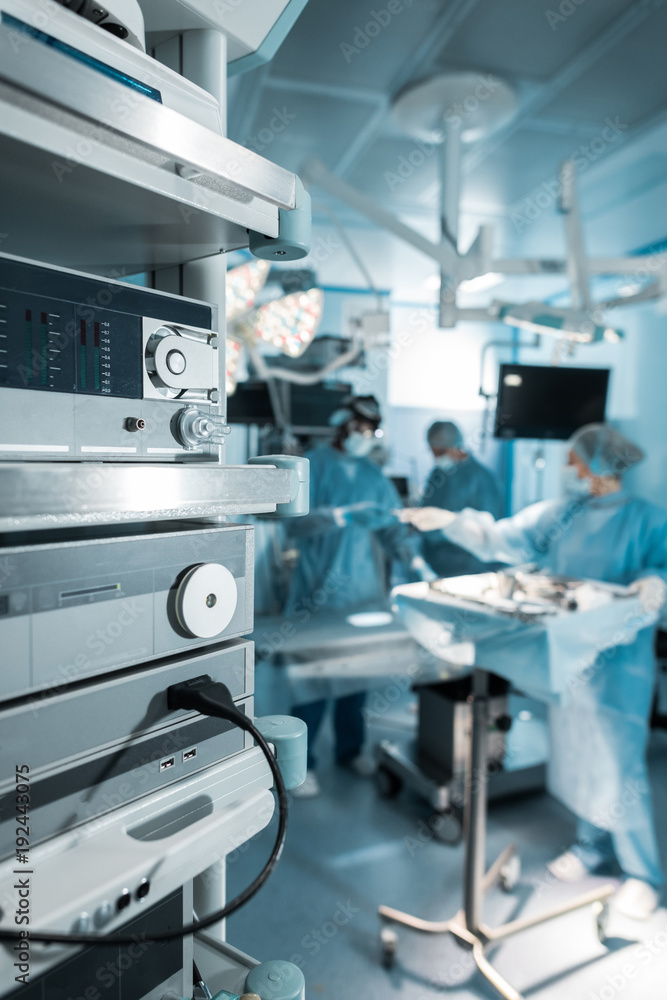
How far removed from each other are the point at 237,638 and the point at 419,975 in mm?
1530

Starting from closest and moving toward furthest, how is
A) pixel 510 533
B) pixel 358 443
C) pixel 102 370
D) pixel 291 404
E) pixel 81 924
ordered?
A: pixel 81 924, pixel 102 370, pixel 510 533, pixel 358 443, pixel 291 404

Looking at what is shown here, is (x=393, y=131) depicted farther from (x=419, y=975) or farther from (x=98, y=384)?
(x=419, y=975)

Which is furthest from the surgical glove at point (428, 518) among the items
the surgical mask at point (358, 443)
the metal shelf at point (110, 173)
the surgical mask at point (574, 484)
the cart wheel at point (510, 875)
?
the metal shelf at point (110, 173)

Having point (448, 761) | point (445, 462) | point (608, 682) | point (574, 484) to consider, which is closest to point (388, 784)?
point (448, 761)

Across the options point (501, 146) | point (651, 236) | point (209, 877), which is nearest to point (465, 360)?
point (651, 236)

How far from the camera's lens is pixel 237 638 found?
63 cm

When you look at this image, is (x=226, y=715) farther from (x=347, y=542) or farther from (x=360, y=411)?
(x=360, y=411)

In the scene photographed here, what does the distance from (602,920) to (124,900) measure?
1.90 m

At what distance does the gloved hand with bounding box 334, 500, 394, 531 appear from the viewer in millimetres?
2834

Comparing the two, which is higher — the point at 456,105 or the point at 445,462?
the point at 456,105

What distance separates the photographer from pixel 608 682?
6.92 ft

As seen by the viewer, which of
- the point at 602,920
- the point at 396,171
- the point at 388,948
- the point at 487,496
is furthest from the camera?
the point at 487,496
